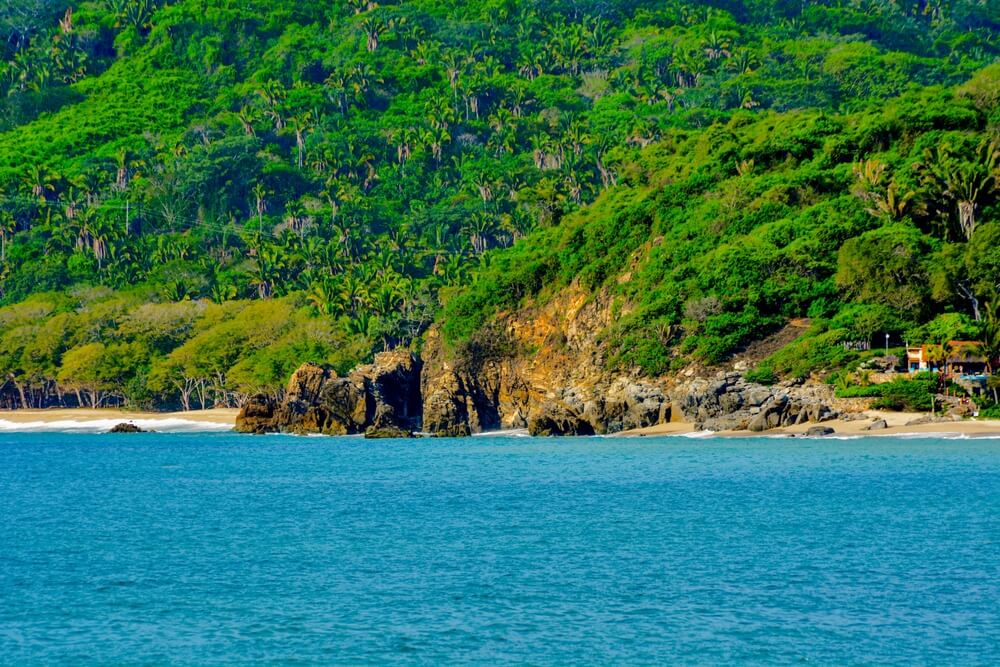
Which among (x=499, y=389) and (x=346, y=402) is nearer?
(x=499, y=389)

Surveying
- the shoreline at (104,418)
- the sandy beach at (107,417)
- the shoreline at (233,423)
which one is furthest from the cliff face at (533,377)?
the sandy beach at (107,417)

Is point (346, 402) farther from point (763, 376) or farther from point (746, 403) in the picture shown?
point (763, 376)

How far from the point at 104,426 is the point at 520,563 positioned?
314 ft

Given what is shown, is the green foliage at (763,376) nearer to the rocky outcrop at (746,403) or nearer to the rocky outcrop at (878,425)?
the rocky outcrop at (746,403)

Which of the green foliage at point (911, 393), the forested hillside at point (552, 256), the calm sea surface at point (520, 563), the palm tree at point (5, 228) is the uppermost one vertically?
the palm tree at point (5, 228)

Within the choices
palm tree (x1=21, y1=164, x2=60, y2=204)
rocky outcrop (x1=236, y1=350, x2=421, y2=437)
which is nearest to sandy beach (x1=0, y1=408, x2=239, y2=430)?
rocky outcrop (x1=236, y1=350, x2=421, y2=437)

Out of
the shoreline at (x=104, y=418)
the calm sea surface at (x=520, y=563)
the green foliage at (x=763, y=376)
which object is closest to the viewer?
the calm sea surface at (x=520, y=563)

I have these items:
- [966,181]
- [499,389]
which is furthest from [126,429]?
[966,181]

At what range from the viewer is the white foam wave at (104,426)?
122875 mm

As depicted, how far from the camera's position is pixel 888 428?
85.9m

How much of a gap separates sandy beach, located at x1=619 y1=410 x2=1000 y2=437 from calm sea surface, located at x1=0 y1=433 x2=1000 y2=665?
9.27 metres

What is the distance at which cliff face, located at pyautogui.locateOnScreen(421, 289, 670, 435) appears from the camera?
4026 inches

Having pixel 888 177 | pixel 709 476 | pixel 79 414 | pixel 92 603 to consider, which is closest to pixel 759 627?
pixel 92 603

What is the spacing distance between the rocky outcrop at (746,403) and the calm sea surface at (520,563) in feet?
62.8
